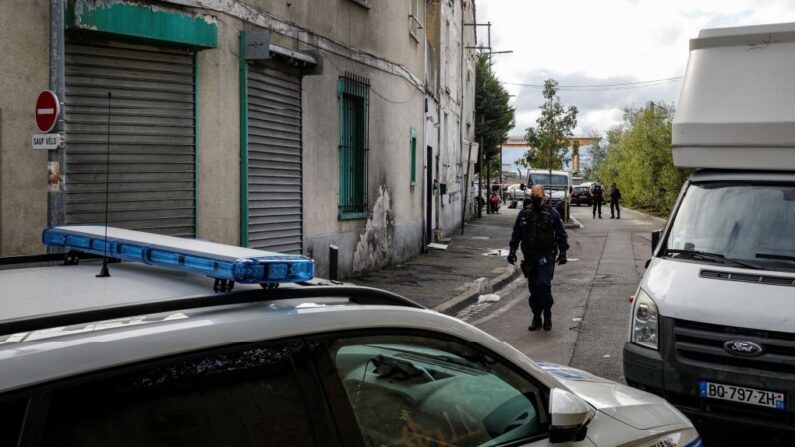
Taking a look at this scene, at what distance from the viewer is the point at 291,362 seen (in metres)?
2.12

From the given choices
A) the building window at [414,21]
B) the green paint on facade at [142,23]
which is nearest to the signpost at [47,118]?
the green paint on facade at [142,23]

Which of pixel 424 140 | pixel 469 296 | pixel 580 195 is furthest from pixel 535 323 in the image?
pixel 580 195

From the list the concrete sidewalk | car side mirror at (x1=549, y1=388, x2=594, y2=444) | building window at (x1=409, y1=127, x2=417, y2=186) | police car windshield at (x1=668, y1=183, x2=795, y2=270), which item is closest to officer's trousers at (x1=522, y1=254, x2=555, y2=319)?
the concrete sidewalk

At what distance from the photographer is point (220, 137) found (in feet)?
34.6

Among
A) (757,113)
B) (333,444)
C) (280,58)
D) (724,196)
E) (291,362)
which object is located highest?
(280,58)

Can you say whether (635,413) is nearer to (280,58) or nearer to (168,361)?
(168,361)

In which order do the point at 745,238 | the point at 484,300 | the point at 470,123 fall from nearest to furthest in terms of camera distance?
1. the point at 745,238
2. the point at 484,300
3. the point at 470,123

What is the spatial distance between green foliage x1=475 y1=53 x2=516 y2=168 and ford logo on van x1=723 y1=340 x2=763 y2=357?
42.5m

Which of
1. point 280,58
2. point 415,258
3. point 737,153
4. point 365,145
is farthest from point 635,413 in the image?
point 415,258

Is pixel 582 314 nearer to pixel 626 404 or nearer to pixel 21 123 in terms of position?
pixel 21 123

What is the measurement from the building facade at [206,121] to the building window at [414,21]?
241 centimetres

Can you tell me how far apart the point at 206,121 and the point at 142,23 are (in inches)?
61.5

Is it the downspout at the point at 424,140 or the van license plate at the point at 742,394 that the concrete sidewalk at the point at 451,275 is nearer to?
the downspout at the point at 424,140

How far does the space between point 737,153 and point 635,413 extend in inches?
164
